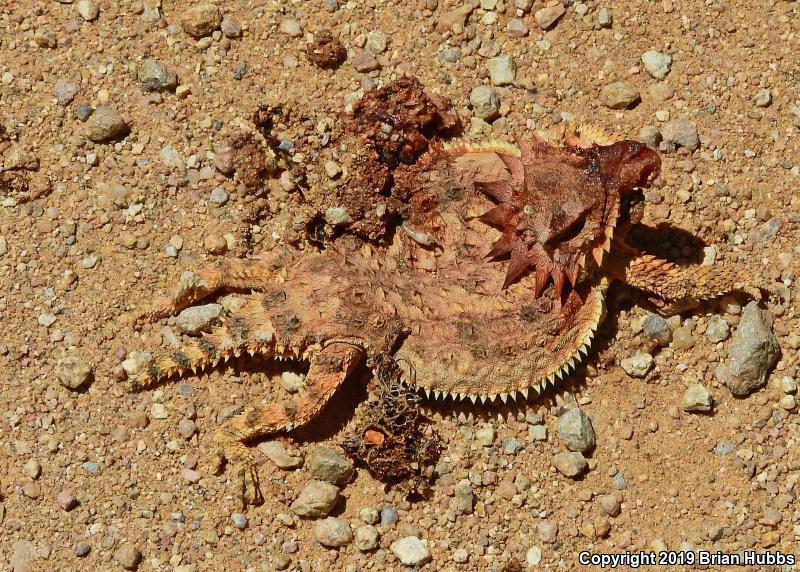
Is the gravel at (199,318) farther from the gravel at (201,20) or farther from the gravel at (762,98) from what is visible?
the gravel at (762,98)

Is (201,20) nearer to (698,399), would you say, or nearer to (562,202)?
(562,202)

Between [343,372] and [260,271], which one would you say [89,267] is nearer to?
[260,271]

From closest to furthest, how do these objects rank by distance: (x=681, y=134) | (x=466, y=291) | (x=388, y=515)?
(x=466, y=291), (x=388, y=515), (x=681, y=134)

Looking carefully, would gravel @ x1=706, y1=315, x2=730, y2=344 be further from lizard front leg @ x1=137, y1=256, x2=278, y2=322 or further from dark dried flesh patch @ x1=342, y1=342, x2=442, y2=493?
lizard front leg @ x1=137, y1=256, x2=278, y2=322

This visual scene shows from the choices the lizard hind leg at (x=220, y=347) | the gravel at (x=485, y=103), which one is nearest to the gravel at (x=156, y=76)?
the lizard hind leg at (x=220, y=347)

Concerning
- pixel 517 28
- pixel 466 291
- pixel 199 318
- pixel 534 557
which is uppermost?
pixel 517 28

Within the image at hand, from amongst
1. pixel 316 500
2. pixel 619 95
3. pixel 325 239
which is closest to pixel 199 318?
pixel 325 239

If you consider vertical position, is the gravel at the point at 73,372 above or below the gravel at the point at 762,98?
below

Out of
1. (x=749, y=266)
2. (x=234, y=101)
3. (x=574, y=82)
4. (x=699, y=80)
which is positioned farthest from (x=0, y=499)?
(x=699, y=80)
